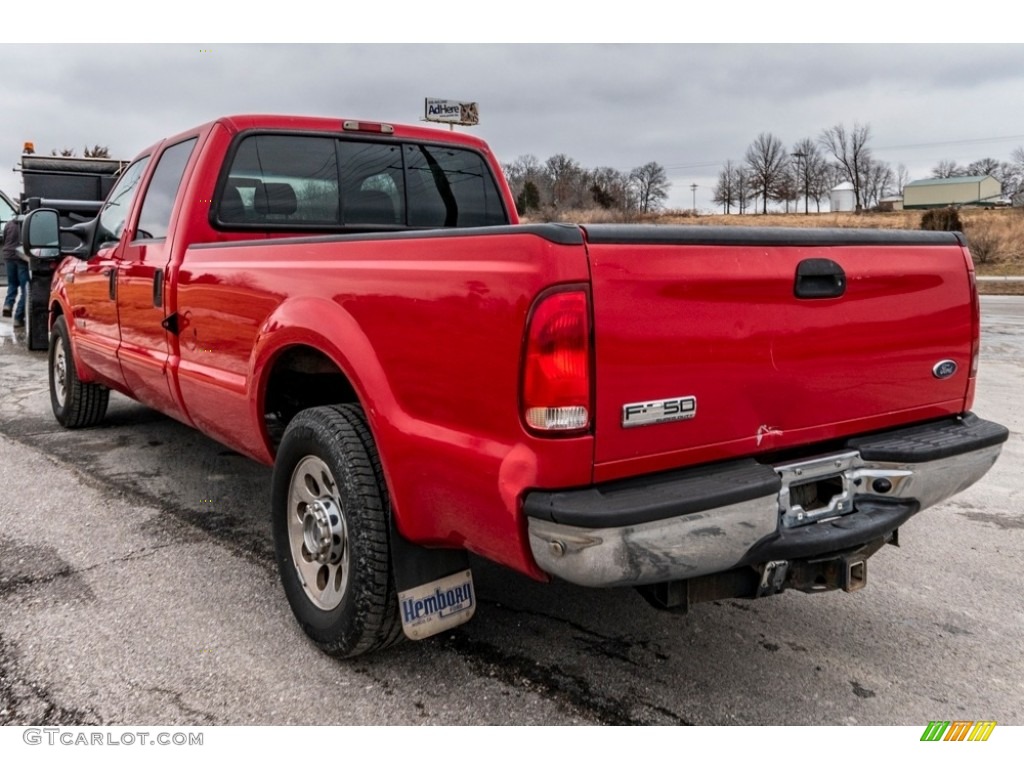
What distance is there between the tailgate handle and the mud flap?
1.31 meters

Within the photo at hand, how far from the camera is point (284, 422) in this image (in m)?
3.70

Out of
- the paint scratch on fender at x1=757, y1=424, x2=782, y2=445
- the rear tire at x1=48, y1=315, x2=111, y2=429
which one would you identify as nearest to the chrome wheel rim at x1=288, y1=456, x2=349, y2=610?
the paint scratch on fender at x1=757, y1=424, x2=782, y2=445

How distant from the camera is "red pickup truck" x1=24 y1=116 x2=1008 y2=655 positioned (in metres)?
2.15

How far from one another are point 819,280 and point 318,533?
1.80 meters

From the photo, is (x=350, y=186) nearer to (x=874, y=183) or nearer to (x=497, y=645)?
(x=497, y=645)

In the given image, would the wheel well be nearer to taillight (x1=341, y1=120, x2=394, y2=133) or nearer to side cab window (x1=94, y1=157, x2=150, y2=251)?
taillight (x1=341, y1=120, x2=394, y2=133)

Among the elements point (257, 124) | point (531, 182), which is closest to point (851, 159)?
point (531, 182)

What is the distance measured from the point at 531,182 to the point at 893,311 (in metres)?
7.88

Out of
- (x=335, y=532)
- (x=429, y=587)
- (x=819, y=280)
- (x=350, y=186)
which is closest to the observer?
(x=819, y=280)

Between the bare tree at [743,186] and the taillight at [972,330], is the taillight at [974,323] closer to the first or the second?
the taillight at [972,330]

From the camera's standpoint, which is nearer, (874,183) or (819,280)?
(819,280)

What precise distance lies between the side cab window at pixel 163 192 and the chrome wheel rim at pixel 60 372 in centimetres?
199
